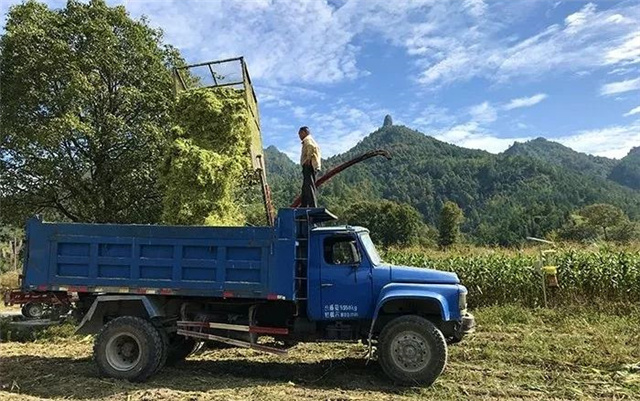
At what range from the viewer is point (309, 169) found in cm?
889

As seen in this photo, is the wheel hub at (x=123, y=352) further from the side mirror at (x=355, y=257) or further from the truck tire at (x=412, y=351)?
the truck tire at (x=412, y=351)

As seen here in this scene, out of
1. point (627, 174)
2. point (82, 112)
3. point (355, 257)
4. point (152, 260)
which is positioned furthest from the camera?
point (627, 174)

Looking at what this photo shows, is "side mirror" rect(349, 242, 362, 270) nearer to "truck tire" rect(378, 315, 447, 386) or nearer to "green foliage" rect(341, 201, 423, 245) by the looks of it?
"truck tire" rect(378, 315, 447, 386)

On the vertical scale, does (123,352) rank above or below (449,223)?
below

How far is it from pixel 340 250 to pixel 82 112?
1035cm

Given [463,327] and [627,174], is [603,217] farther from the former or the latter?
[627,174]

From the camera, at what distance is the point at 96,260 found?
25.8 ft

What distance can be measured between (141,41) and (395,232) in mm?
43423

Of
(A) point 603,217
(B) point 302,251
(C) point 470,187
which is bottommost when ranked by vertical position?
(B) point 302,251

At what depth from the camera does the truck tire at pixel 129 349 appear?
772cm

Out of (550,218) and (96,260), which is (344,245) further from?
(550,218)

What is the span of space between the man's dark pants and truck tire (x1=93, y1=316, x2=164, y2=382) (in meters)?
3.10

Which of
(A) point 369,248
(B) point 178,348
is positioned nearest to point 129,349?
(B) point 178,348

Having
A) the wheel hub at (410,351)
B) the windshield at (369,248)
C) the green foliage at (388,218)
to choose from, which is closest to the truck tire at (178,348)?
the windshield at (369,248)
